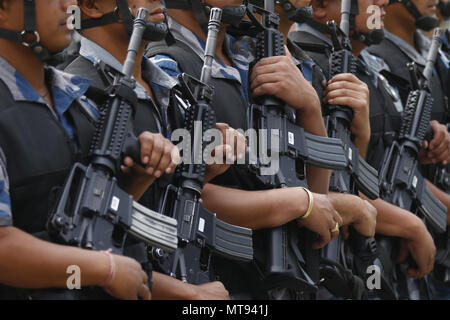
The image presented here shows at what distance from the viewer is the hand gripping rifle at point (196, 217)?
4629 millimetres

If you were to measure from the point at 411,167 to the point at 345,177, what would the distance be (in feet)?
2.96

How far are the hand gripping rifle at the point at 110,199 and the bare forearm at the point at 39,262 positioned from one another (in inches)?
3.6

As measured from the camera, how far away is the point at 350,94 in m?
5.85

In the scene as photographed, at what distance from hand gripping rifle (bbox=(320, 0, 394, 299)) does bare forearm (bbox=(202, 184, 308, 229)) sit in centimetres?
65

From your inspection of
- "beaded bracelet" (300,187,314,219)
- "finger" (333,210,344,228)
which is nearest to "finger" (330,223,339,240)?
"finger" (333,210,344,228)

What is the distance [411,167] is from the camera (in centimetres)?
673

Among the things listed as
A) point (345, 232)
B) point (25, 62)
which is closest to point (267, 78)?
point (345, 232)

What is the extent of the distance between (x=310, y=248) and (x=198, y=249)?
2.76ft

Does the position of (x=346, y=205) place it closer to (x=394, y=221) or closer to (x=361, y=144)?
(x=361, y=144)

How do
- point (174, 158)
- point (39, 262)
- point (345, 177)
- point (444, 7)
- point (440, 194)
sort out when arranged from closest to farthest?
point (39, 262) < point (174, 158) < point (345, 177) < point (440, 194) < point (444, 7)

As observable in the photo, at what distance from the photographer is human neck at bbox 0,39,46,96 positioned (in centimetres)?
423

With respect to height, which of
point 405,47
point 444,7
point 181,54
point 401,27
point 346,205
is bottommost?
point 346,205

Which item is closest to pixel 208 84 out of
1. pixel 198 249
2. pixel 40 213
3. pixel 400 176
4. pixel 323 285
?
pixel 198 249

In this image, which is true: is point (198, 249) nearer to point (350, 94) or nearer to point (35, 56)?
point (35, 56)
